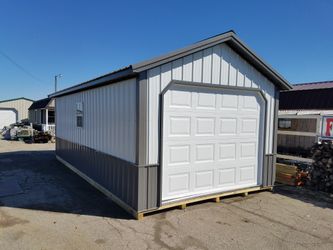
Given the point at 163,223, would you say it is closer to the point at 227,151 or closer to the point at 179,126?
the point at 179,126

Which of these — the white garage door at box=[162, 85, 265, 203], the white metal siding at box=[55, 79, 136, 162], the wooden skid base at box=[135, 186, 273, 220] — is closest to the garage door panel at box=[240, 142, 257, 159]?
the white garage door at box=[162, 85, 265, 203]

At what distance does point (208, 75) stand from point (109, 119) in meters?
2.49

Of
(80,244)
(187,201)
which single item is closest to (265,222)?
(187,201)

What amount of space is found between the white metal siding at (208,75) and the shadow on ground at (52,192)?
1658 millimetres

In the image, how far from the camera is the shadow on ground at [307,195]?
5699 mm

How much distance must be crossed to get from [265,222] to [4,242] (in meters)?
4.32

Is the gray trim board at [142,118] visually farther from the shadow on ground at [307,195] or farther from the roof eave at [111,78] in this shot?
the shadow on ground at [307,195]

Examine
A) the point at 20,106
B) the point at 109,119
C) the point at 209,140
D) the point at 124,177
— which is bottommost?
the point at 124,177

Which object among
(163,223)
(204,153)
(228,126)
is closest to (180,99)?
(204,153)

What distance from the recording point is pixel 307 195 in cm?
628

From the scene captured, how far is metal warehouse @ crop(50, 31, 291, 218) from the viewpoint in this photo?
472cm

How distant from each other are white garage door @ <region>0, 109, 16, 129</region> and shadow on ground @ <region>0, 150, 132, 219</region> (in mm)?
21094

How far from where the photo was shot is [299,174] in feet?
23.5

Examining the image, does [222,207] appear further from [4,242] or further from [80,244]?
[4,242]
